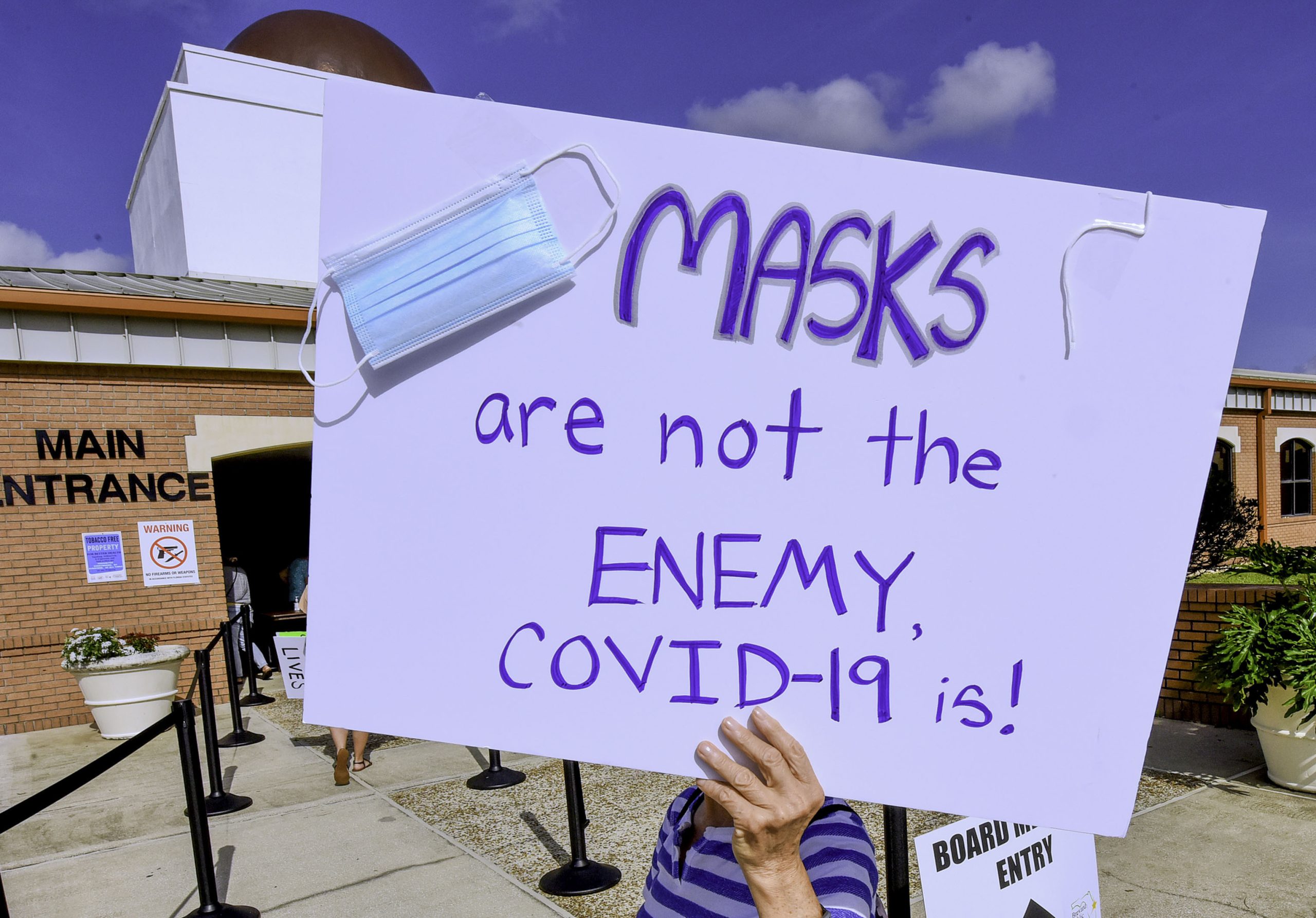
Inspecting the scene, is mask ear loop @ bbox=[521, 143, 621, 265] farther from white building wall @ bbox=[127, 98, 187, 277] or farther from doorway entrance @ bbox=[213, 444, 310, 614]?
white building wall @ bbox=[127, 98, 187, 277]

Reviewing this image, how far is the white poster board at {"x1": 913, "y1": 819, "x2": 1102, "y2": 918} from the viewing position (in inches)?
87.1

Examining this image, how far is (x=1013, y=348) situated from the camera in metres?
1.24

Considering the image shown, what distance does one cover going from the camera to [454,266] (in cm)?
123

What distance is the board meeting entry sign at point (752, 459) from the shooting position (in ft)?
4.04

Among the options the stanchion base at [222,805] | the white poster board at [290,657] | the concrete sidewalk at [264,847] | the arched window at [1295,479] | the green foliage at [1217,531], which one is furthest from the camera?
the arched window at [1295,479]

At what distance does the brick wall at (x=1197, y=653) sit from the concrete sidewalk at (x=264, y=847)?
502cm

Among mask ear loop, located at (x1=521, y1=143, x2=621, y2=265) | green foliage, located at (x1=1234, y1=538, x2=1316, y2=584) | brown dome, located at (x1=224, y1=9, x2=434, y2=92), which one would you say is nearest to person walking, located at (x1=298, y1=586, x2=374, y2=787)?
mask ear loop, located at (x1=521, y1=143, x2=621, y2=265)

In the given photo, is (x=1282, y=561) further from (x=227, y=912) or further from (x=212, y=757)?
(x=212, y=757)

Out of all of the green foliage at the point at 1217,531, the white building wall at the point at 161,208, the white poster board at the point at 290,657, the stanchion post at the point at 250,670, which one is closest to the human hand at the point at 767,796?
the white poster board at the point at 290,657

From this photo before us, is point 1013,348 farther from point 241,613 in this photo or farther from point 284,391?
point 284,391

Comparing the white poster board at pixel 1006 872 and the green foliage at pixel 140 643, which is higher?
the white poster board at pixel 1006 872

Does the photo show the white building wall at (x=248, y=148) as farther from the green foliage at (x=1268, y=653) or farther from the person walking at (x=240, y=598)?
the green foliage at (x=1268, y=653)

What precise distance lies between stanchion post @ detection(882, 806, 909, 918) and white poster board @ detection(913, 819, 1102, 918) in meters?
0.14

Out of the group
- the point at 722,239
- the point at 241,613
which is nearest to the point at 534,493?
the point at 722,239
